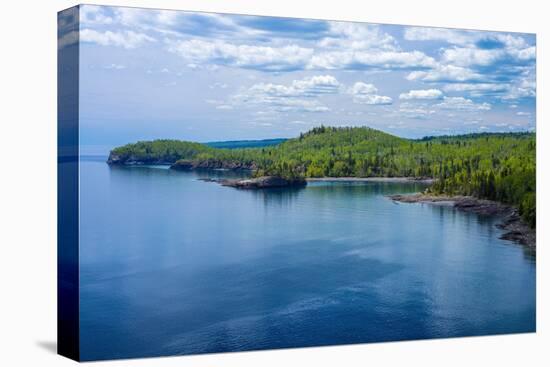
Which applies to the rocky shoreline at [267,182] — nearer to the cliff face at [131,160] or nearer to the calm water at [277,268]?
the calm water at [277,268]

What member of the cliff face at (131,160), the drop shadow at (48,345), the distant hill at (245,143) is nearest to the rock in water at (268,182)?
the distant hill at (245,143)

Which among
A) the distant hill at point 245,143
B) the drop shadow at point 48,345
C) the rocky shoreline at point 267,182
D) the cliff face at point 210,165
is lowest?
the drop shadow at point 48,345

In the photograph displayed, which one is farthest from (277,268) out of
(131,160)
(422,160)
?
(422,160)

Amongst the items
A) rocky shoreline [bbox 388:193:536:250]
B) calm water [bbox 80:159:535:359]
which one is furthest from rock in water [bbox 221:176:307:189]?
rocky shoreline [bbox 388:193:536:250]

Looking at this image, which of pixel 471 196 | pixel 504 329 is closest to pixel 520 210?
pixel 471 196

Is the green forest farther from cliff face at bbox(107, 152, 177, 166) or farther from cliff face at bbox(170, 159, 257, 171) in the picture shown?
cliff face at bbox(107, 152, 177, 166)
